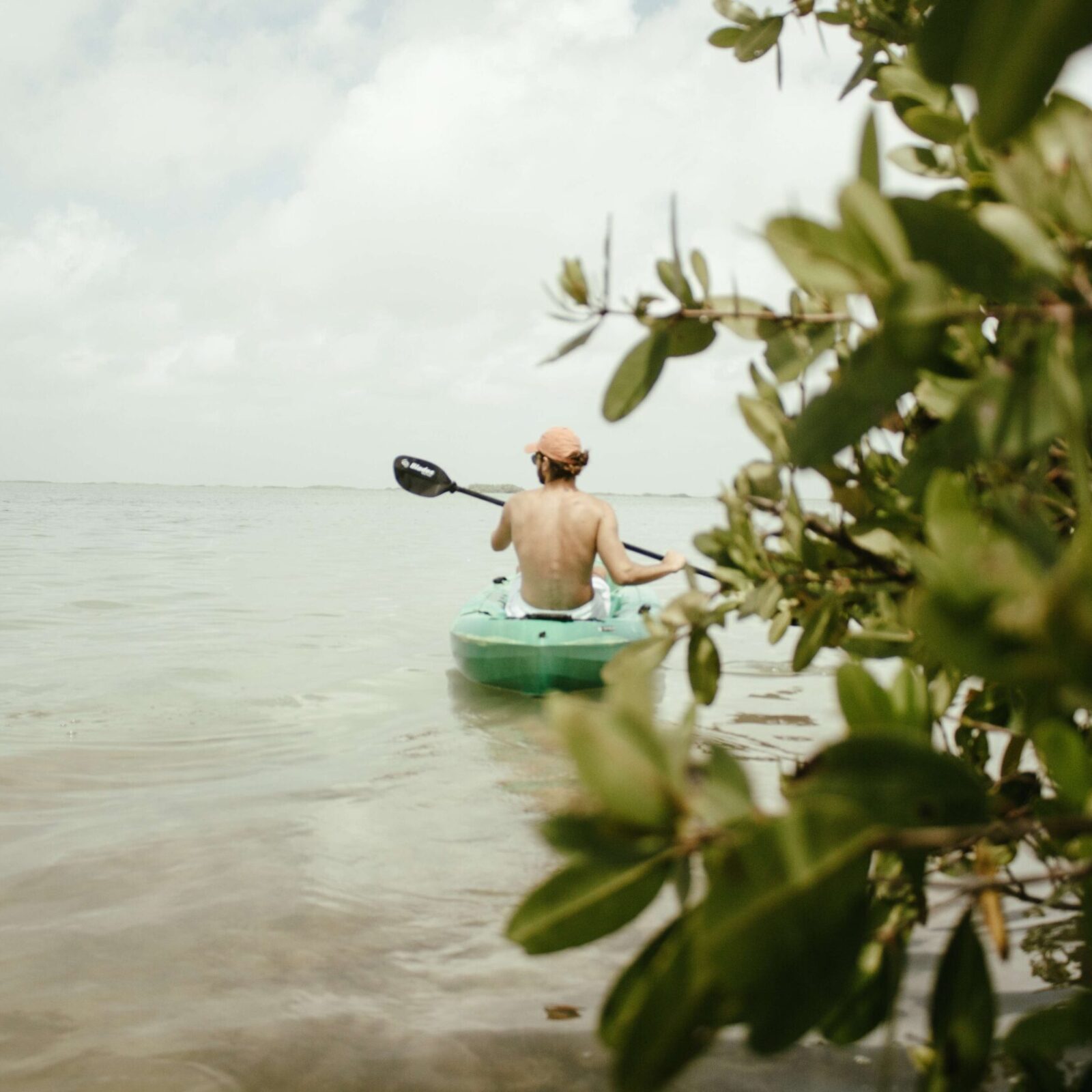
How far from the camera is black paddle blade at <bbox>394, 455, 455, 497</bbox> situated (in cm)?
783

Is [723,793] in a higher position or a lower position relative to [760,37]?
lower

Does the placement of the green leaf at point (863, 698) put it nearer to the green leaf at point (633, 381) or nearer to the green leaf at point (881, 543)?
the green leaf at point (633, 381)

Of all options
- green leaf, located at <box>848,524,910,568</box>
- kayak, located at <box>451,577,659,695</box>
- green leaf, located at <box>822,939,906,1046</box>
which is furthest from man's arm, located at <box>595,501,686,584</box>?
green leaf, located at <box>822,939,906,1046</box>

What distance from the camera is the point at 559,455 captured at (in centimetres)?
661

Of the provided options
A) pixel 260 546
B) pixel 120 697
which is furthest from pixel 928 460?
pixel 260 546

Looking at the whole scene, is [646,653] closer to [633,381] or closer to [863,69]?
[633,381]

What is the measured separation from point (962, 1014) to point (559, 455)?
600cm

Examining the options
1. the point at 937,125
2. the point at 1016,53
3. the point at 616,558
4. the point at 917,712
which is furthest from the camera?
the point at 616,558

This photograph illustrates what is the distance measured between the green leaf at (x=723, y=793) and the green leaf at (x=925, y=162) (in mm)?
951

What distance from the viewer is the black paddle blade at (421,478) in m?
7.83

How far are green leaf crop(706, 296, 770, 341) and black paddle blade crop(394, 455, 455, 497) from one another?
22.1ft

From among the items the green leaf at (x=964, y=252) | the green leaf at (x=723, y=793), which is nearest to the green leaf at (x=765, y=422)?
the green leaf at (x=964, y=252)

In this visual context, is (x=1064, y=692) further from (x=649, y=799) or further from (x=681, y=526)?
(x=681, y=526)

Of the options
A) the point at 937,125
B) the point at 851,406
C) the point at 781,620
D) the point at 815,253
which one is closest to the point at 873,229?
the point at 815,253
